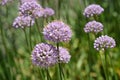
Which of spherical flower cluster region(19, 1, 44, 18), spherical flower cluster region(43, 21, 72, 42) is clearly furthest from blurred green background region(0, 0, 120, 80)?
spherical flower cluster region(43, 21, 72, 42)

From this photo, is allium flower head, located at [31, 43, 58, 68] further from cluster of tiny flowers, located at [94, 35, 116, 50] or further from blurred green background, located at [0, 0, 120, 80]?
blurred green background, located at [0, 0, 120, 80]

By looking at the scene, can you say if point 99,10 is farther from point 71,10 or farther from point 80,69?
point 71,10

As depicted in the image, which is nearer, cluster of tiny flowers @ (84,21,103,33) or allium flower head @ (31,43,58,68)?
allium flower head @ (31,43,58,68)

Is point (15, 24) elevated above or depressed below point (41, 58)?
above

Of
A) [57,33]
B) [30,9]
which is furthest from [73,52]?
[57,33]

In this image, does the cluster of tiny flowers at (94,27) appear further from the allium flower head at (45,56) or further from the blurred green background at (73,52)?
the allium flower head at (45,56)

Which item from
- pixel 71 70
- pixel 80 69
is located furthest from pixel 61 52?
pixel 80 69

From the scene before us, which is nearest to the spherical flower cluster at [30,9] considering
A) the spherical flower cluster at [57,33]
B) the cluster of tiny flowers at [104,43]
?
the spherical flower cluster at [57,33]
